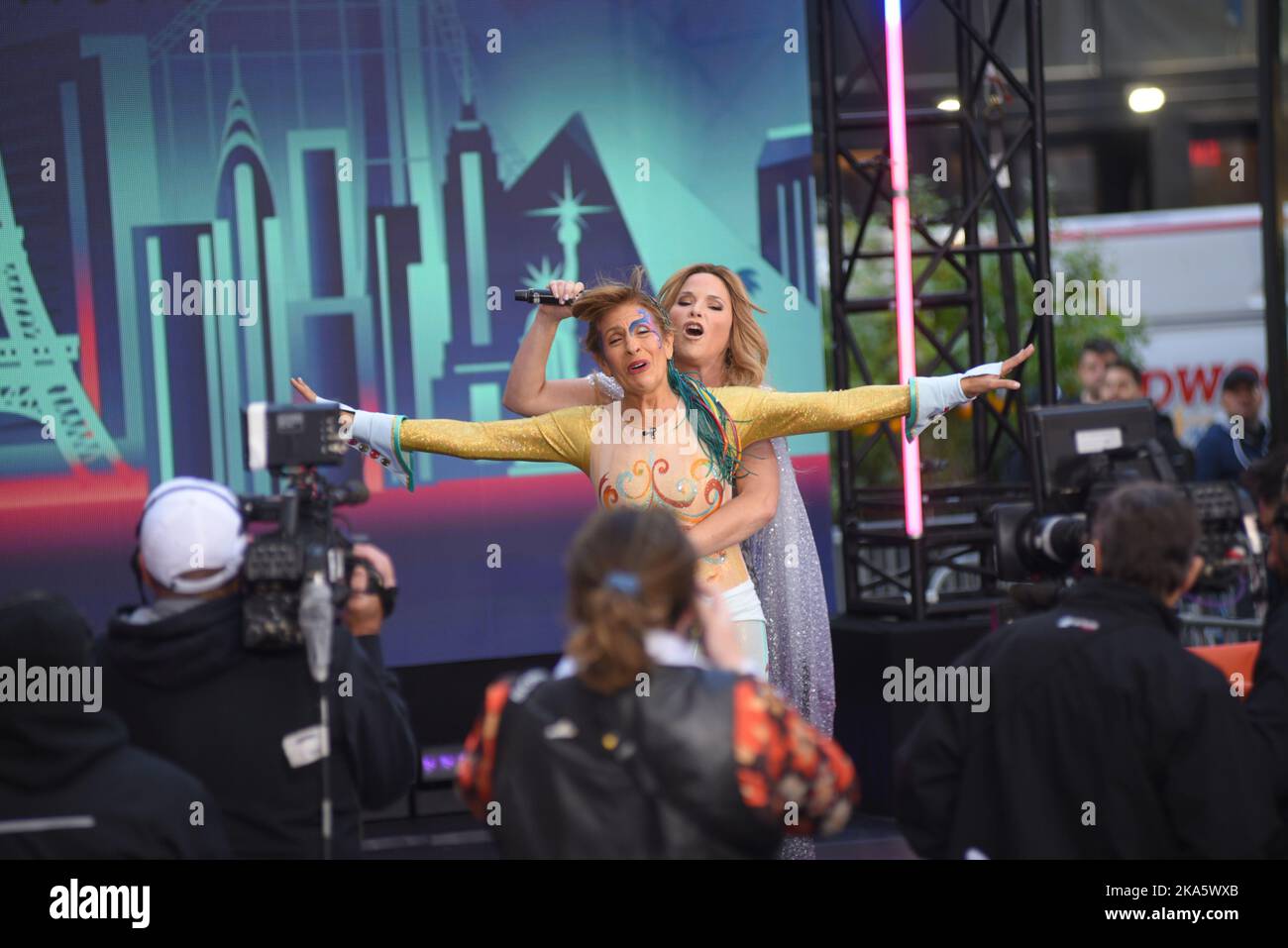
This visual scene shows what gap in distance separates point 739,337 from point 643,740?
2109mm

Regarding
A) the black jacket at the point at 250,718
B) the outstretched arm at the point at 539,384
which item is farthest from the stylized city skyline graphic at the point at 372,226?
the black jacket at the point at 250,718

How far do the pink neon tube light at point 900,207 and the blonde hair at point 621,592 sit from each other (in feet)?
10.2

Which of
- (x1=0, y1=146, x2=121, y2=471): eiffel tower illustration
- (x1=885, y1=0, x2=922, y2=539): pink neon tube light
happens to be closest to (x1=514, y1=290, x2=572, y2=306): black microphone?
(x1=885, y1=0, x2=922, y2=539): pink neon tube light

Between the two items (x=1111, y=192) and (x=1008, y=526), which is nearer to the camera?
(x=1008, y=526)

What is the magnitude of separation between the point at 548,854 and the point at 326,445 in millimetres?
1045

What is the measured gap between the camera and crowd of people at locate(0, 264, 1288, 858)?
76.5 inches

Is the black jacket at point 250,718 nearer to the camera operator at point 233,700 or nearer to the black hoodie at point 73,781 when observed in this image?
the camera operator at point 233,700

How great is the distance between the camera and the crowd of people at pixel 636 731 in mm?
1943

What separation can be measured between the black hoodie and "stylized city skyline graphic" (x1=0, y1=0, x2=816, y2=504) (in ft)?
11.2

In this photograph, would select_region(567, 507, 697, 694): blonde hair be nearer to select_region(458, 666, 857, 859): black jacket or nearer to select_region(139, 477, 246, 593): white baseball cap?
select_region(458, 666, 857, 859): black jacket

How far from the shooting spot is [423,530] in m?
5.70
